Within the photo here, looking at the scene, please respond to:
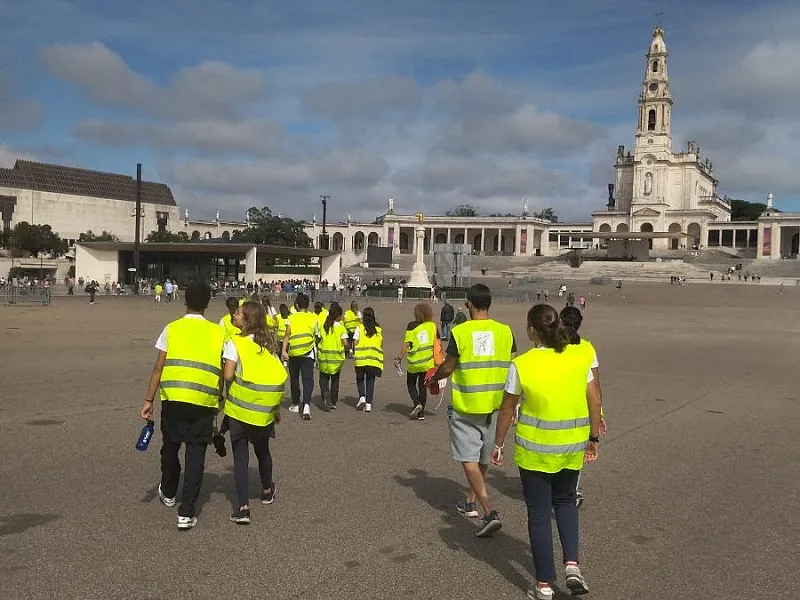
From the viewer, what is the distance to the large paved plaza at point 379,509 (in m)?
4.64

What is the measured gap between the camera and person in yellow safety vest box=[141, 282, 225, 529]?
5.46 m

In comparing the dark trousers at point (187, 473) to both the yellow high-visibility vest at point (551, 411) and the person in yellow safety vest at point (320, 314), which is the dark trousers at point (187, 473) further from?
the person in yellow safety vest at point (320, 314)

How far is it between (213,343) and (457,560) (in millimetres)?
2240

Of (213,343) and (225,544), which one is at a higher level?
(213,343)

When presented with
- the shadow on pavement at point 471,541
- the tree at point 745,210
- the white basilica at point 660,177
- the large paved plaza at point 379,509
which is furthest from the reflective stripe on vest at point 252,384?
the tree at point 745,210

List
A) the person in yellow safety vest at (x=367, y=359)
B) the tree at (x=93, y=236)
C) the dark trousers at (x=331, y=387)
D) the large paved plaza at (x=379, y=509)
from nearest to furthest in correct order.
A: the large paved plaza at (x=379, y=509) < the person in yellow safety vest at (x=367, y=359) < the dark trousers at (x=331, y=387) < the tree at (x=93, y=236)

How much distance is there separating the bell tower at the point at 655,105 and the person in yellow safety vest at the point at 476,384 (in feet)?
393

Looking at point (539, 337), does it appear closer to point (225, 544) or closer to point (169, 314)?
point (225, 544)

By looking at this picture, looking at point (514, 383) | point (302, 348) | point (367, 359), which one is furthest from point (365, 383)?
point (514, 383)

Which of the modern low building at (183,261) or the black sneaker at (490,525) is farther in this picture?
the modern low building at (183,261)

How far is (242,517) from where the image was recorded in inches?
221

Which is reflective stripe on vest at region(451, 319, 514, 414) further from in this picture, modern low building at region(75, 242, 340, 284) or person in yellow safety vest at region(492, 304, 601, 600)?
modern low building at region(75, 242, 340, 284)

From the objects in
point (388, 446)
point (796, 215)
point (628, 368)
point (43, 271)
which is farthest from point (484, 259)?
point (388, 446)

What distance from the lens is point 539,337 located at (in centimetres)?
454
